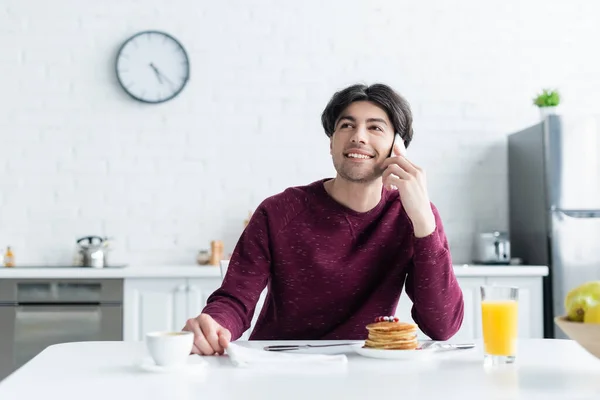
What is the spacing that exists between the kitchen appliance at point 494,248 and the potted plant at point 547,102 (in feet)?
2.13

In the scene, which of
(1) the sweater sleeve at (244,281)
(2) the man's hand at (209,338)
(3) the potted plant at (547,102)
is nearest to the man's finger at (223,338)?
(2) the man's hand at (209,338)

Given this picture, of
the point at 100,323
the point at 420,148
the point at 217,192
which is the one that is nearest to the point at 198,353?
the point at 100,323

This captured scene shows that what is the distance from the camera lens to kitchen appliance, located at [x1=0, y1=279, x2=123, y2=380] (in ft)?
11.0

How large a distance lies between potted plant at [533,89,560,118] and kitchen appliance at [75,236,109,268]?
88.7 inches

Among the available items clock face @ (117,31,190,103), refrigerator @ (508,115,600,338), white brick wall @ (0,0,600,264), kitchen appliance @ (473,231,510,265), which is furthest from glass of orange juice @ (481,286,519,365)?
clock face @ (117,31,190,103)

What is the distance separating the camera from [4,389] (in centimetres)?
109

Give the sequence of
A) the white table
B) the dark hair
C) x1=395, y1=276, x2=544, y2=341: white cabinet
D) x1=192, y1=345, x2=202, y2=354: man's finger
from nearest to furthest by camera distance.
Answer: the white table
x1=192, y1=345, x2=202, y2=354: man's finger
the dark hair
x1=395, y1=276, x2=544, y2=341: white cabinet

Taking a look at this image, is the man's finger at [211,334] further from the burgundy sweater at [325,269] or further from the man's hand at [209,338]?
the burgundy sweater at [325,269]

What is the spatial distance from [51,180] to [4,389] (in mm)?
2884

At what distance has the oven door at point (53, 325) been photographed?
3.36 m

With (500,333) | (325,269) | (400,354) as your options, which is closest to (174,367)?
(400,354)

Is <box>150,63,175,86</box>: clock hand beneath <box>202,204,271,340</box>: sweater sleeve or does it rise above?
above

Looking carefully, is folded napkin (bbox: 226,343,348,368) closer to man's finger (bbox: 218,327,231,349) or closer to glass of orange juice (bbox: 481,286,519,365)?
man's finger (bbox: 218,327,231,349)

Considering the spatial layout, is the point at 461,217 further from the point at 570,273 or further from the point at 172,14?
the point at 172,14
